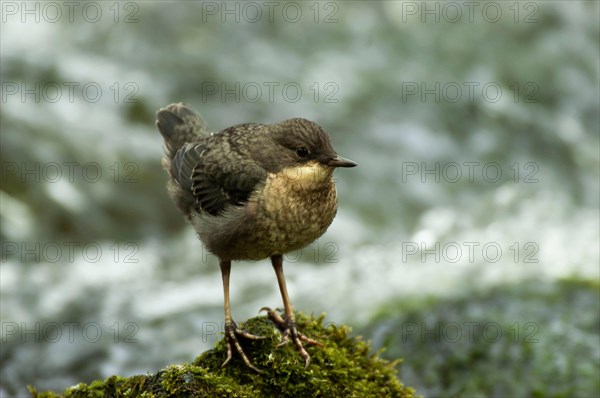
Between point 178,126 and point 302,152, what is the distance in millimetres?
1768

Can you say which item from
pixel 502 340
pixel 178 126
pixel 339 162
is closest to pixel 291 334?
pixel 339 162

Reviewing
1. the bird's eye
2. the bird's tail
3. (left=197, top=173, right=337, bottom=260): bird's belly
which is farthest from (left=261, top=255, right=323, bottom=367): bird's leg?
the bird's tail

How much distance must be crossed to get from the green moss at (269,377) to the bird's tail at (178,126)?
1.94 m

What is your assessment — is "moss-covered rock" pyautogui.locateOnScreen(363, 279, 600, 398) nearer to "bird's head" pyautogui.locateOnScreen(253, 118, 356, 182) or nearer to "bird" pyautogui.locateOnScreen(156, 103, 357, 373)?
"bird" pyautogui.locateOnScreen(156, 103, 357, 373)


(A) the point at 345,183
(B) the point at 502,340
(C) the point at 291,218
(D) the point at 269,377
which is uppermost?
(A) the point at 345,183

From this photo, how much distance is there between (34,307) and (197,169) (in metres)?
4.39

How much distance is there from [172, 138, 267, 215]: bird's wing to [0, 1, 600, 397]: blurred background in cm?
252

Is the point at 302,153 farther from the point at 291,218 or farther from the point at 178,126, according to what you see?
the point at 178,126

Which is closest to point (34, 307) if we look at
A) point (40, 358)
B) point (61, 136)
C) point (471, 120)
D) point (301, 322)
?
point (40, 358)

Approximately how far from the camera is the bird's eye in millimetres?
4824

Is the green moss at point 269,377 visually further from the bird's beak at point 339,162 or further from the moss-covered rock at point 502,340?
the moss-covered rock at point 502,340

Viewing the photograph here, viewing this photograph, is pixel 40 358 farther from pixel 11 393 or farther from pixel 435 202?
pixel 435 202

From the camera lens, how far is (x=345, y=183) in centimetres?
1130

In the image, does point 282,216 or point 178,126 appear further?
point 178,126
